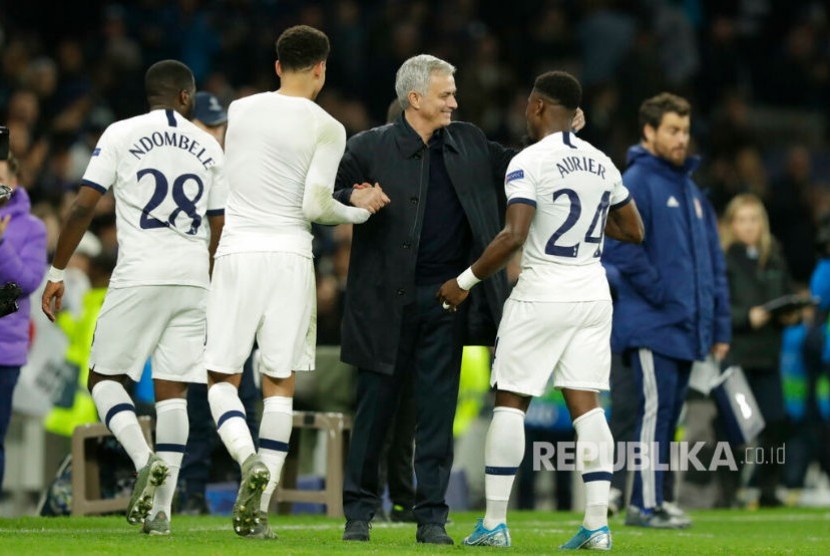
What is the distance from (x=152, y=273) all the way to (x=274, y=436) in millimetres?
1081

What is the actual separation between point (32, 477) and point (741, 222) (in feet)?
19.0

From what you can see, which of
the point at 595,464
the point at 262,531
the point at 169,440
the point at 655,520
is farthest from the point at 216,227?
the point at 655,520

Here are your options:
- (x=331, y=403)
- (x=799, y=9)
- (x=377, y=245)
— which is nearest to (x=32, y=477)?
(x=331, y=403)

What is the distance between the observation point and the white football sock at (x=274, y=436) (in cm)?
803

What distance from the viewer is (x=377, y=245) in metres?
8.33

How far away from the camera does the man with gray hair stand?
8.27m

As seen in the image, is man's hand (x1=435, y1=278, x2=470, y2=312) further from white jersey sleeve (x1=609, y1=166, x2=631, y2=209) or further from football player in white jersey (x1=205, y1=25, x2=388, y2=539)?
white jersey sleeve (x1=609, y1=166, x2=631, y2=209)

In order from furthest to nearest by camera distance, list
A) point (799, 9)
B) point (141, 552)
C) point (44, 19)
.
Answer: point (799, 9) < point (44, 19) < point (141, 552)

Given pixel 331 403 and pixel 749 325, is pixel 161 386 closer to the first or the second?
pixel 331 403

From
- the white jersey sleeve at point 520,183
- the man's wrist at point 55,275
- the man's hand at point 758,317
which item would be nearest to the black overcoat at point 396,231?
the white jersey sleeve at point 520,183

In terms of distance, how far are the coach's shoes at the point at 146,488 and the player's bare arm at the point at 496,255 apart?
1.54 meters

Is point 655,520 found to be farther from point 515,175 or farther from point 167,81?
point 167,81

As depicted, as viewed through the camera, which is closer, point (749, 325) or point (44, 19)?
point (749, 325)

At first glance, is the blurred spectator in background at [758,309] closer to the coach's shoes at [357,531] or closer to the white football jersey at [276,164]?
the coach's shoes at [357,531]
